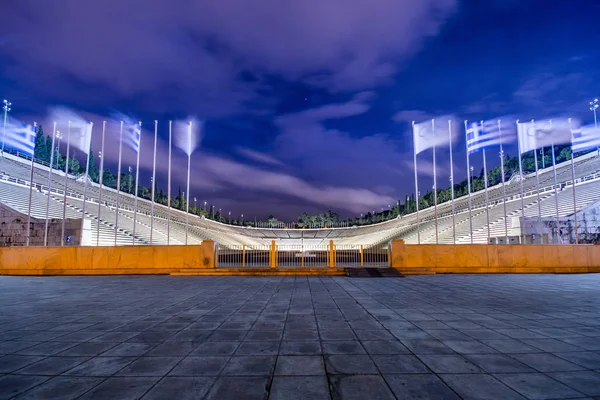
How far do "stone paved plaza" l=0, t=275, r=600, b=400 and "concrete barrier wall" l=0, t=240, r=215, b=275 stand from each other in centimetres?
866

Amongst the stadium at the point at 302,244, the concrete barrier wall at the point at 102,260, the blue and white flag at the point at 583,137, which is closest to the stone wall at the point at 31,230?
the stadium at the point at 302,244

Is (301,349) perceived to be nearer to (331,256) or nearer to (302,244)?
(331,256)

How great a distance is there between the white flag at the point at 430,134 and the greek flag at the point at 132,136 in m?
19.5

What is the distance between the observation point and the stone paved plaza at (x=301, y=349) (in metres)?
3.49

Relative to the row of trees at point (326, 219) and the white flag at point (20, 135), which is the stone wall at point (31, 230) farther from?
the row of trees at point (326, 219)

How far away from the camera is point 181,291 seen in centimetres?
1127

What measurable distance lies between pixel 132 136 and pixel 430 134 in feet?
67.5

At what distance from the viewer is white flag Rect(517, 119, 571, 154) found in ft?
71.8

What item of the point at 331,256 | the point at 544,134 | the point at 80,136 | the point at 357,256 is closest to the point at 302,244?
the point at 357,256

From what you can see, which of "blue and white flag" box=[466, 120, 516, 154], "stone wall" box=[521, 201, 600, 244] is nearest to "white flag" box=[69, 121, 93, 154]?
"blue and white flag" box=[466, 120, 516, 154]

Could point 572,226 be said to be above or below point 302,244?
above

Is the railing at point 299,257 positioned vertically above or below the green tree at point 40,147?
below

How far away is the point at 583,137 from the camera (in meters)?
22.3

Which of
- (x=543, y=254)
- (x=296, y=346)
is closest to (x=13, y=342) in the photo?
(x=296, y=346)
